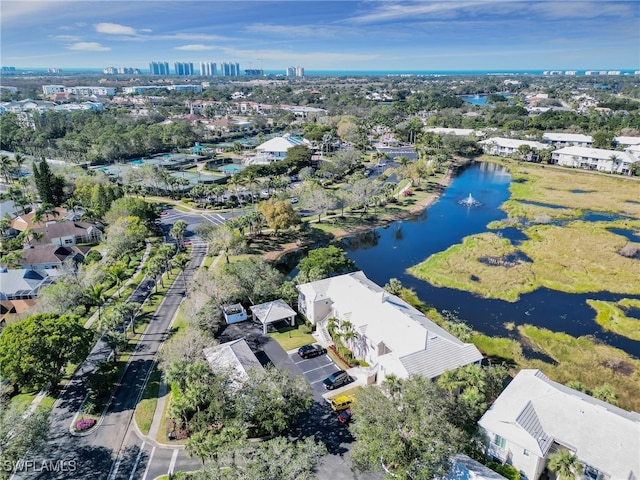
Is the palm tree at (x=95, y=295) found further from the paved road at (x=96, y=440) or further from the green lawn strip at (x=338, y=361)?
the green lawn strip at (x=338, y=361)

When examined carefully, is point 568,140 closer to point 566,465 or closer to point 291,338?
point 291,338

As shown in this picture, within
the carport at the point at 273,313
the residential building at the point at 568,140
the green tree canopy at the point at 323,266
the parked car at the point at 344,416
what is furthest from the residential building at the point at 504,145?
the parked car at the point at 344,416

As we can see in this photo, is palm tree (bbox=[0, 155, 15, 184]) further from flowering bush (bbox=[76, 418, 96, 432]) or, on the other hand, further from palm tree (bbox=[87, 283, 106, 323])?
flowering bush (bbox=[76, 418, 96, 432])

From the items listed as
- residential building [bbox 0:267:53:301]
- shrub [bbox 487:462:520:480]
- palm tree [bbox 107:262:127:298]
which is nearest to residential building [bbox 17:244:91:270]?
residential building [bbox 0:267:53:301]

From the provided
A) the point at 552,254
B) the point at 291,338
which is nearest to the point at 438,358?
the point at 291,338

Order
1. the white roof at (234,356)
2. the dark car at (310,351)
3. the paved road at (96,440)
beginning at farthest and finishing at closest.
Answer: the dark car at (310,351) < the white roof at (234,356) < the paved road at (96,440)

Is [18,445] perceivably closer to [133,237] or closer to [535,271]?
[133,237]
